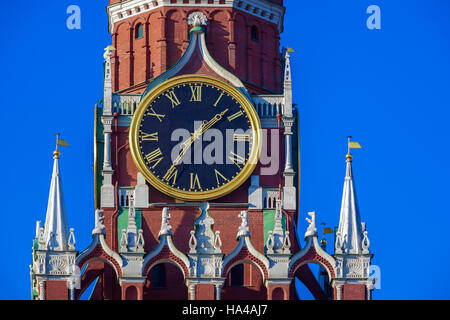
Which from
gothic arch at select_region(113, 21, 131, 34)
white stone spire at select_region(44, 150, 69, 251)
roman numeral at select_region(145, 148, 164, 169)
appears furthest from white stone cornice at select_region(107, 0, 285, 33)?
white stone spire at select_region(44, 150, 69, 251)

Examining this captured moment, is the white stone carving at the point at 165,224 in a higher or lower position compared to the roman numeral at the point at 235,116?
lower

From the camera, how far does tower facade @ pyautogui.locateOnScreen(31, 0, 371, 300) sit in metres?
54.6

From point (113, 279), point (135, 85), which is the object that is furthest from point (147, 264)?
point (135, 85)

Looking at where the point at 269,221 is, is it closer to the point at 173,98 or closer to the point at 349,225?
the point at 349,225

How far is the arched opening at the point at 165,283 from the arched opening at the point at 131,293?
1.15m

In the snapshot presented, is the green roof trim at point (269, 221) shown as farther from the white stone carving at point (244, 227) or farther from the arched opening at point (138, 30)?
the arched opening at point (138, 30)

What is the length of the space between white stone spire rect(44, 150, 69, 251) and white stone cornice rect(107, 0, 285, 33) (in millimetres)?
5191

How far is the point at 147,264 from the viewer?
179ft

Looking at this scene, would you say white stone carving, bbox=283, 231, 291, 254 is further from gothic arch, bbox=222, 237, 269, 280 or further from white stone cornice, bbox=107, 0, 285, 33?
white stone cornice, bbox=107, 0, 285, 33

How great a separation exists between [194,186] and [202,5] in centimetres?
475

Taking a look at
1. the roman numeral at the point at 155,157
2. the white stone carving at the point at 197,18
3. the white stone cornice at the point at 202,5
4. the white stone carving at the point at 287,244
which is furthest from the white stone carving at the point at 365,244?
the white stone cornice at the point at 202,5

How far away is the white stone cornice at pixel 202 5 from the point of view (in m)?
58.5
